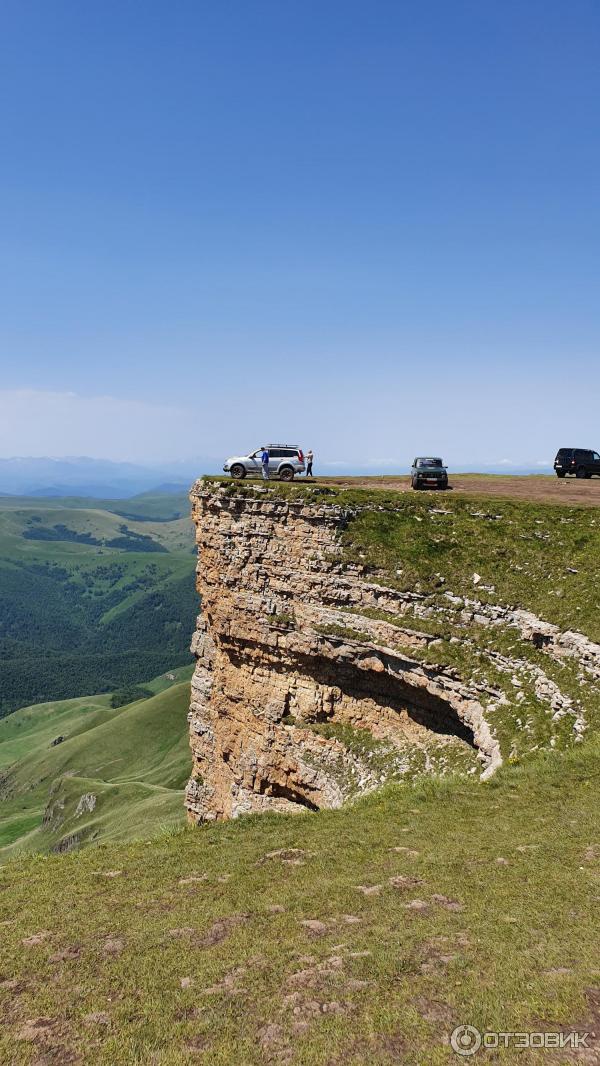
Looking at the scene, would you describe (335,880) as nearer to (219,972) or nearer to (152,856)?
(219,972)

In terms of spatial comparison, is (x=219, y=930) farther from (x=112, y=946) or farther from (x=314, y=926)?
(x=112, y=946)

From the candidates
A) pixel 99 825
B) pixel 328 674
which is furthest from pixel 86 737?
pixel 328 674

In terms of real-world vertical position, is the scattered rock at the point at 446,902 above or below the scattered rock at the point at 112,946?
above

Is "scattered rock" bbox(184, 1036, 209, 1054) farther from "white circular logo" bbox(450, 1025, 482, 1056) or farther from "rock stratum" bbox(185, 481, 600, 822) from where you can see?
"rock stratum" bbox(185, 481, 600, 822)

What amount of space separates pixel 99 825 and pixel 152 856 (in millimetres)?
96666

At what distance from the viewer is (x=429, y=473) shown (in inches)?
1853

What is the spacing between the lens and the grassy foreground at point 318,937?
10.3 meters

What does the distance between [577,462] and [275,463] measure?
31311 mm

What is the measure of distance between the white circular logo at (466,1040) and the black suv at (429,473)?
130ft

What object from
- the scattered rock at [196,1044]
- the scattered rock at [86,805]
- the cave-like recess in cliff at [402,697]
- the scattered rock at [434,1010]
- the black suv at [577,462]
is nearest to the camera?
the scattered rock at [196,1044]

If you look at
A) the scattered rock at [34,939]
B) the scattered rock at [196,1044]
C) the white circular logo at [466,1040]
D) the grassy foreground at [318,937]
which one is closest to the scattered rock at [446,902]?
the grassy foreground at [318,937]

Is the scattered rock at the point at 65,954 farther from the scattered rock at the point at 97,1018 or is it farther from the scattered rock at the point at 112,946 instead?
the scattered rock at the point at 97,1018

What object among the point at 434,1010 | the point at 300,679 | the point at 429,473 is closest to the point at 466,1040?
the point at 434,1010

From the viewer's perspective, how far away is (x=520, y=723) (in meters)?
25.1
